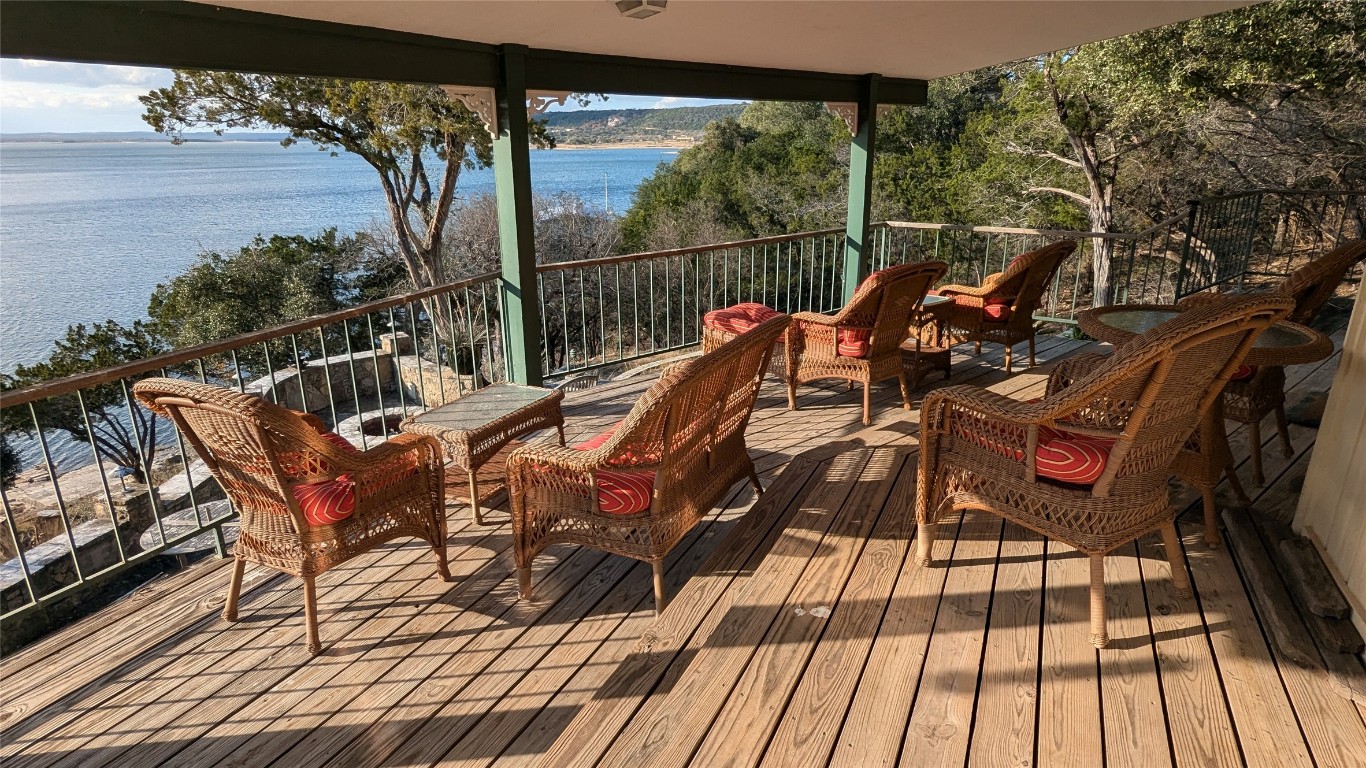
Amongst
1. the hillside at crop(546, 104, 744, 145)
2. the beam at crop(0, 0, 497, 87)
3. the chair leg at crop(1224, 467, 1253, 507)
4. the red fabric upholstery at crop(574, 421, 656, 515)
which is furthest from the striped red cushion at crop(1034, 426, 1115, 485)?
the hillside at crop(546, 104, 744, 145)

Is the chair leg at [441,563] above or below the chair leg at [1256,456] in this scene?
below

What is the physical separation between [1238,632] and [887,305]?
2480mm

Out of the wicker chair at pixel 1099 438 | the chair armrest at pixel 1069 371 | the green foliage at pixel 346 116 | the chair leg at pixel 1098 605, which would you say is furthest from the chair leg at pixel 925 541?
the green foliage at pixel 346 116

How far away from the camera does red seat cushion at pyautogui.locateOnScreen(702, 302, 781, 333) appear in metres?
4.62

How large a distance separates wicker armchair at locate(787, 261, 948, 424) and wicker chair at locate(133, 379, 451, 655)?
247cm

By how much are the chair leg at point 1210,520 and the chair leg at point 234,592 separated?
334 cm

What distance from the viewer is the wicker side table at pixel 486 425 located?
3.17 meters

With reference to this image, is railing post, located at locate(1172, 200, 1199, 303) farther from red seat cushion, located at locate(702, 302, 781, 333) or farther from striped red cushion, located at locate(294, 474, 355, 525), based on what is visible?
striped red cushion, located at locate(294, 474, 355, 525)

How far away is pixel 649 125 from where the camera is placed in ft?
122

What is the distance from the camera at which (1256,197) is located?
23.5 feet

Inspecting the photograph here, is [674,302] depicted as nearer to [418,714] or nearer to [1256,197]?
[1256,197]

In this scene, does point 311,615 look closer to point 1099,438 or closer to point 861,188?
point 1099,438

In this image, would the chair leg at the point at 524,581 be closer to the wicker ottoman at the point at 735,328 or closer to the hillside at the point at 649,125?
the wicker ottoman at the point at 735,328

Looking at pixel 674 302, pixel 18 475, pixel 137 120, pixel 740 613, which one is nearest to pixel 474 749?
pixel 740 613
